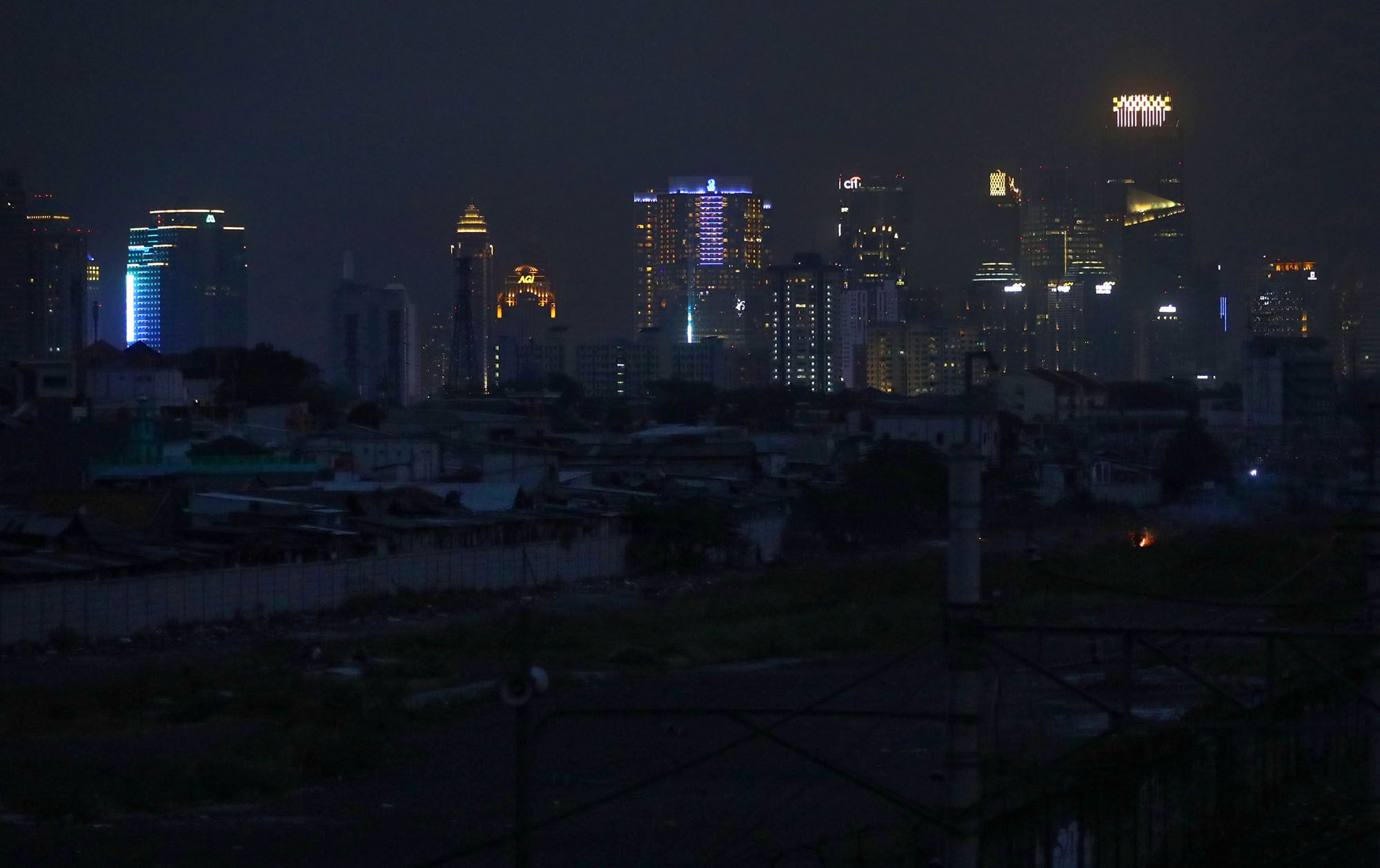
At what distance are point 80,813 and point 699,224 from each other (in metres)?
95.6

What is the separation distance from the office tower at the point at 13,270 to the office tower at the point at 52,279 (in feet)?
0.71

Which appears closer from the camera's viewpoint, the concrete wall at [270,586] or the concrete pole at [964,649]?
the concrete pole at [964,649]

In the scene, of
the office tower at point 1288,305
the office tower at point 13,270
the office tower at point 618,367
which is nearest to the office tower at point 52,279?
the office tower at point 13,270

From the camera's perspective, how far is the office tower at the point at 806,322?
7488 centimetres

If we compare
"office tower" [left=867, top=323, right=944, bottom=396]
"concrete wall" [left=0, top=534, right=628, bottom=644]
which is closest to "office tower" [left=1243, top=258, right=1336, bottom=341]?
"office tower" [left=867, top=323, right=944, bottom=396]

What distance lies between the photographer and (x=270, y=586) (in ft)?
46.0

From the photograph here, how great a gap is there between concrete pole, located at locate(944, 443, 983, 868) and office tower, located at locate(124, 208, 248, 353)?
7458cm

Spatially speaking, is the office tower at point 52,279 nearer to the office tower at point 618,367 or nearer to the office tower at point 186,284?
the office tower at point 186,284

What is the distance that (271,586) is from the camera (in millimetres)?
14055

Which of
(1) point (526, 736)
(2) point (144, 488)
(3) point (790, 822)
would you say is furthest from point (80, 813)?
(2) point (144, 488)

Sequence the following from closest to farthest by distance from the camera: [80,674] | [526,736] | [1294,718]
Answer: [526,736], [1294,718], [80,674]

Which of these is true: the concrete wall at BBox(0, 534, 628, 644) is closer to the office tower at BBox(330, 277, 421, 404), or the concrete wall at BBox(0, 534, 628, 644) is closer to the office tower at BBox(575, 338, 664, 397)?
the office tower at BBox(330, 277, 421, 404)

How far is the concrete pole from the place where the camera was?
3.60 m

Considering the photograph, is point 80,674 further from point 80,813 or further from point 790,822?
point 790,822
